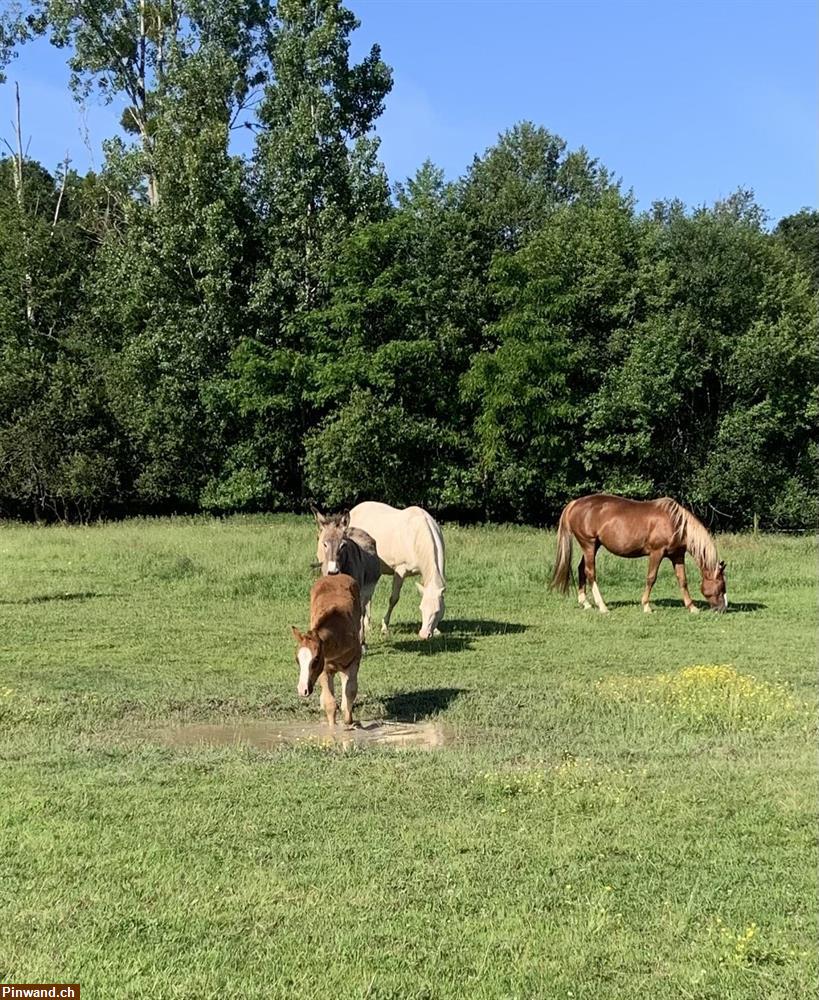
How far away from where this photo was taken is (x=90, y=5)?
1310 inches

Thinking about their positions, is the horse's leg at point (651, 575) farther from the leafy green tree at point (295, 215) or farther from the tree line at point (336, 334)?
the leafy green tree at point (295, 215)

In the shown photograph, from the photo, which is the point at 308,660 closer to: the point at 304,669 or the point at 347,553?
the point at 304,669

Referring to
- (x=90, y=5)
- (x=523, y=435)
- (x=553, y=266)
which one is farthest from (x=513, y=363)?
(x=90, y=5)

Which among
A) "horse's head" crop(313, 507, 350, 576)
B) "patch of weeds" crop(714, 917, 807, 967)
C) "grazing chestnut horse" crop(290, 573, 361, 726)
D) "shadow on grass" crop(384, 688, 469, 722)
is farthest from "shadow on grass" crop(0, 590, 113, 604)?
"patch of weeds" crop(714, 917, 807, 967)

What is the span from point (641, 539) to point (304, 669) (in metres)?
9.54

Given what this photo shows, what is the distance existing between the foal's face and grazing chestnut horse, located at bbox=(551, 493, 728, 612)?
648 cm

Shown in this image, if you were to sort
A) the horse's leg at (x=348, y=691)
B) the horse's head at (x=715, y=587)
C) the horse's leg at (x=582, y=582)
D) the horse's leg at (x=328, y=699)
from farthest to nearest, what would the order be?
the horse's leg at (x=582, y=582) < the horse's head at (x=715, y=587) < the horse's leg at (x=348, y=691) < the horse's leg at (x=328, y=699)

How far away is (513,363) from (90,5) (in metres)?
18.8

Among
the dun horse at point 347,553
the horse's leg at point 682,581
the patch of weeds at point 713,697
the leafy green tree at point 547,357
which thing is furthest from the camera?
the leafy green tree at point 547,357

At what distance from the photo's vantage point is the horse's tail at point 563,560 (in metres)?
16.2

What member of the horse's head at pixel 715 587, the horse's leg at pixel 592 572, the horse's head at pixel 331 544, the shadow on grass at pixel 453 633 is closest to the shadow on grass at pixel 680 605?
the horse's head at pixel 715 587

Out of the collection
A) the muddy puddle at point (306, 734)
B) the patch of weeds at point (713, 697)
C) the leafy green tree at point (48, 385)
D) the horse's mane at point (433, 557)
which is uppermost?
the leafy green tree at point (48, 385)

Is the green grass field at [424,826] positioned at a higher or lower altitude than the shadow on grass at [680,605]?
lower

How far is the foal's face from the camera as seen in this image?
9.35 m
